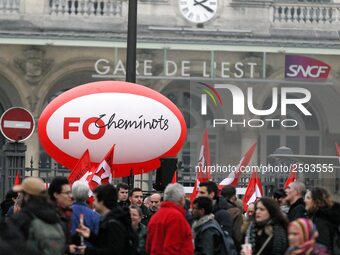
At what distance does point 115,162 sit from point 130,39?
217 cm

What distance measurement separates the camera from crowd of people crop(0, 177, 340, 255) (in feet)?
37.4

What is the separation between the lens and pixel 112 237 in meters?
12.6

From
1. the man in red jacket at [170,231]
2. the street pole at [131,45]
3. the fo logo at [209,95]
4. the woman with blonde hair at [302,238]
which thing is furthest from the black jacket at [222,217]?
the fo logo at [209,95]

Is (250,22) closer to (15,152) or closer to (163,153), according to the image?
(15,152)

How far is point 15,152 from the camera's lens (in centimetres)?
2412

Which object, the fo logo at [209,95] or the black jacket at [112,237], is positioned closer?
the black jacket at [112,237]

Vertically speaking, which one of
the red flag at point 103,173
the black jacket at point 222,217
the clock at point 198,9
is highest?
the clock at point 198,9

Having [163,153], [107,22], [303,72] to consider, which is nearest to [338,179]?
[303,72]

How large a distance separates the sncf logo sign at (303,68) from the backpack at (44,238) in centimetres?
2529

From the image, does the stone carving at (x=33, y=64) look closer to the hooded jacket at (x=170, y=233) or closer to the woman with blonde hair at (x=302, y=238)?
the hooded jacket at (x=170, y=233)

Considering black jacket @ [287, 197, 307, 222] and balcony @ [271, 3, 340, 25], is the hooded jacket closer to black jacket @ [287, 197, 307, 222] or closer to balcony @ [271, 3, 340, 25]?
black jacket @ [287, 197, 307, 222]

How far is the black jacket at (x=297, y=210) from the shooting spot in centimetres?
1494

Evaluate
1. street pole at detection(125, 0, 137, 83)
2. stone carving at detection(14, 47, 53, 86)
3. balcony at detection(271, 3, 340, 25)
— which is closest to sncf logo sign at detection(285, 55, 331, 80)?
balcony at detection(271, 3, 340, 25)

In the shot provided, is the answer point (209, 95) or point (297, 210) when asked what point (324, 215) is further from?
point (209, 95)
